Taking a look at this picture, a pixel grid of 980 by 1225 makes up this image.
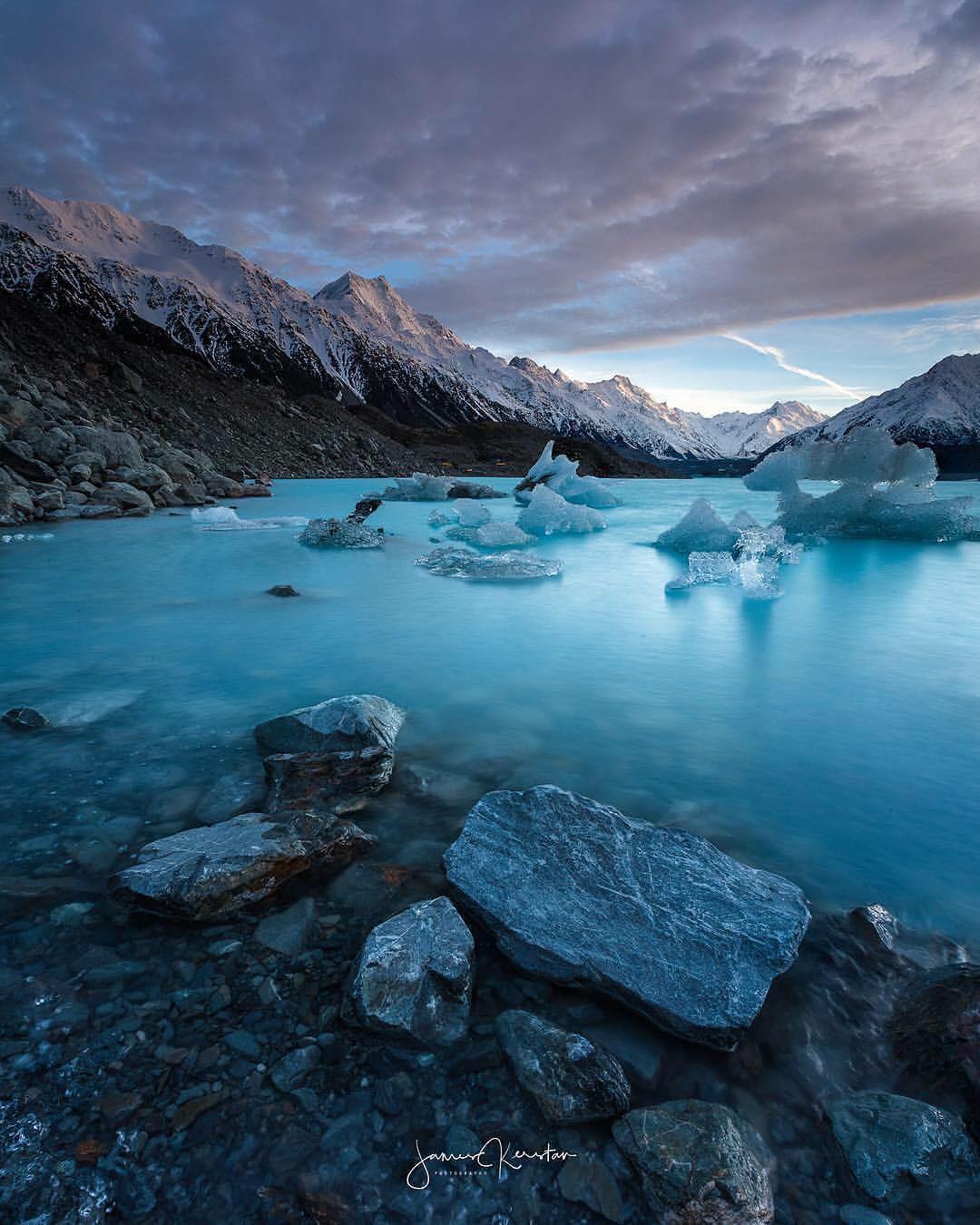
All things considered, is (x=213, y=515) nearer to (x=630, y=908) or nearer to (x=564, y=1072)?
(x=630, y=908)

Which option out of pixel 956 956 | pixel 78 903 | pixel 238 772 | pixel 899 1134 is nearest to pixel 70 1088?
pixel 78 903

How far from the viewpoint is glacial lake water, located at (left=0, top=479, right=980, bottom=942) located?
3.26 m

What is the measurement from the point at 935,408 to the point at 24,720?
199 metres

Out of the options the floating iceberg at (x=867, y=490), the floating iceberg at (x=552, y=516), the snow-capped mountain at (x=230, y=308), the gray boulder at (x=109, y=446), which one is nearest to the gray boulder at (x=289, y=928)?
the floating iceberg at (x=867, y=490)

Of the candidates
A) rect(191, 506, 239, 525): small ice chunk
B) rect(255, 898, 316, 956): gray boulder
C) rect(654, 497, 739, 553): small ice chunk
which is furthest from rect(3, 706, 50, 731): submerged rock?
rect(191, 506, 239, 525): small ice chunk

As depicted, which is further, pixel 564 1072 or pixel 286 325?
pixel 286 325

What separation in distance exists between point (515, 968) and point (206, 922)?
4.27ft

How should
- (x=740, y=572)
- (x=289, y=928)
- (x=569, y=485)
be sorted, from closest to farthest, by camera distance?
1. (x=289, y=928)
2. (x=740, y=572)
3. (x=569, y=485)

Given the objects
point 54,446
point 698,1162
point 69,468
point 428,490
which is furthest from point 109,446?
point 698,1162

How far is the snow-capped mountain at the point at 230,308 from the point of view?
89188 mm

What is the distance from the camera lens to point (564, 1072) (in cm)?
184

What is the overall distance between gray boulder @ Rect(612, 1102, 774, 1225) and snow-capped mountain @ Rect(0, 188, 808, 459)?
107 metres

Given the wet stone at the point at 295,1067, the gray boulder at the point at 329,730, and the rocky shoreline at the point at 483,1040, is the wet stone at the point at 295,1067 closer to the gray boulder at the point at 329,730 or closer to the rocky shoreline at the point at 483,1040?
the rocky shoreline at the point at 483,1040

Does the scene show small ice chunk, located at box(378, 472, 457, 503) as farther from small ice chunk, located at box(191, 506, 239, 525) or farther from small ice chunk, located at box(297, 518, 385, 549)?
small ice chunk, located at box(297, 518, 385, 549)
